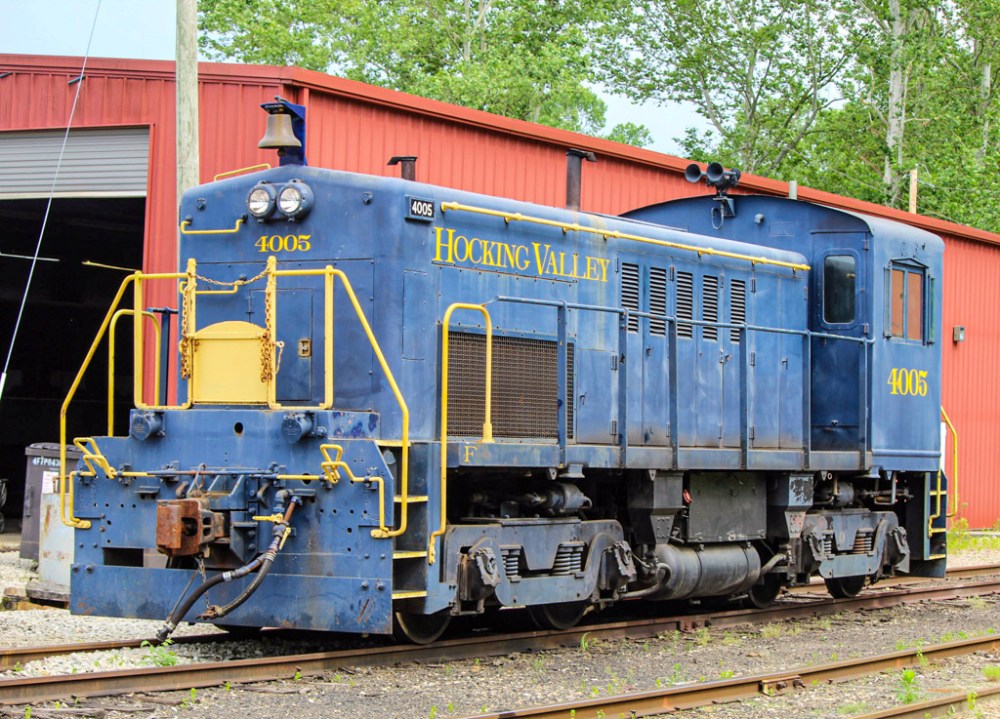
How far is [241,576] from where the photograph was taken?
7.66 m

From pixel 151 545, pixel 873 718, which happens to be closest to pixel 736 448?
pixel 873 718

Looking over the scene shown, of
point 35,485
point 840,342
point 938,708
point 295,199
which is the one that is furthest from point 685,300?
point 35,485

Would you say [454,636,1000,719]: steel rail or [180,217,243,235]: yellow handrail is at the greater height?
[180,217,243,235]: yellow handrail

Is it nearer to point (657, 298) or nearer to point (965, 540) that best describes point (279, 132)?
point (657, 298)

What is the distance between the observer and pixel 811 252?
12188mm

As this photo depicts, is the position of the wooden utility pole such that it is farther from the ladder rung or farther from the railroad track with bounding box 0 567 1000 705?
the ladder rung

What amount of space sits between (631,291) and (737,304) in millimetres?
1399

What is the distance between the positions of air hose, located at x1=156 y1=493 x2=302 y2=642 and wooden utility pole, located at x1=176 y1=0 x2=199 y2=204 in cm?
461

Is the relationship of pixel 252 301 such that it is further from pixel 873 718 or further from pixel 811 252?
pixel 811 252

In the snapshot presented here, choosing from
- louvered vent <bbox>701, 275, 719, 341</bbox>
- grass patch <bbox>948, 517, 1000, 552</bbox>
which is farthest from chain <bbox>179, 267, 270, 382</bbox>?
grass patch <bbox>948, 517, 1000, 552</bbox>

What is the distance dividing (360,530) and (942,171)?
29700mm

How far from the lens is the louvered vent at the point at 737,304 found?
1118 cm

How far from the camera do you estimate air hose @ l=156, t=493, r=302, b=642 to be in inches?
300

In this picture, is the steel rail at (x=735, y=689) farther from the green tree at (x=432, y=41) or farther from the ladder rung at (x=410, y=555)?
the green tree at (x=432, y=41)
